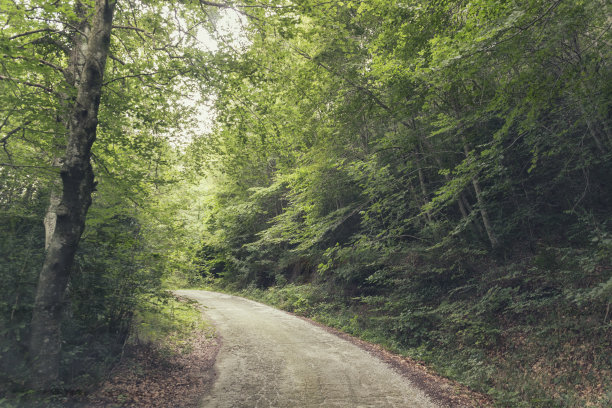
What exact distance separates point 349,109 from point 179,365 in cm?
797

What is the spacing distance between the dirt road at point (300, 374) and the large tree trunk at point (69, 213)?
2.45 metres

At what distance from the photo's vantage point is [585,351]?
5.93 m

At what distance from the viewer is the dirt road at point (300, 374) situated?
5.38m

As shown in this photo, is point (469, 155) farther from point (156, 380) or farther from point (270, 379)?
point (156, 380)

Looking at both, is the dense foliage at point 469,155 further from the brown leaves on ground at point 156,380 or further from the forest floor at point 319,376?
the brown leaves on ground at point 156,380

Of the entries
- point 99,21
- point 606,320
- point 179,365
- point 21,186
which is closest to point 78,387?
point 179,365

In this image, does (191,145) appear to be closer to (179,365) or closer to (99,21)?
(99,21)

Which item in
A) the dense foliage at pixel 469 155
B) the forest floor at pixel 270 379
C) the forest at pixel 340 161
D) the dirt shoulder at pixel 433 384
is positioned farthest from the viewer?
the dense foliage at pixel 469 155

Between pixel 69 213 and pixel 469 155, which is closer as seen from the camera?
pixel 69 213

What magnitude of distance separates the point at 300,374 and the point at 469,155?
6.50 metres

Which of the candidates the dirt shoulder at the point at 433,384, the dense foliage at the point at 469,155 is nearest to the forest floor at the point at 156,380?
the dirt shoulder at the point at 433,384

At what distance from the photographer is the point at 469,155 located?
8141 mm

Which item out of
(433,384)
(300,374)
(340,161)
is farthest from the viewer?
(340,161)

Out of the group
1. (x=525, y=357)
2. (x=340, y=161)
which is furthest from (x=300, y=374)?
(x=340, y=161)
